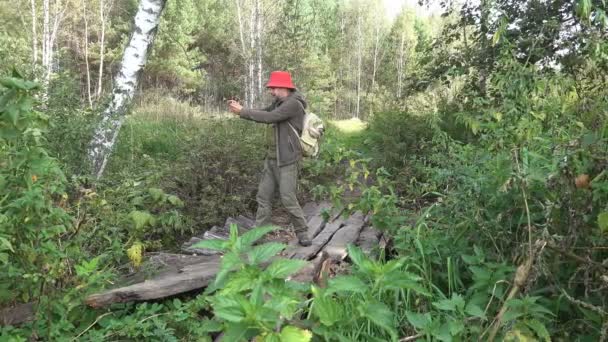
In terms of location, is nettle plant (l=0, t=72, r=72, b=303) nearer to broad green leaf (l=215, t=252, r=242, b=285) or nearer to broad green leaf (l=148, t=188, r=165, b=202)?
broad green leaf (l=215, t=252, r=242, b=285)

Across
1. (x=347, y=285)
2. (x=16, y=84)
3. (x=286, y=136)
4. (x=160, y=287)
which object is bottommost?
(x=160, y=287)

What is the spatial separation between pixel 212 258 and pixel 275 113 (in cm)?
169

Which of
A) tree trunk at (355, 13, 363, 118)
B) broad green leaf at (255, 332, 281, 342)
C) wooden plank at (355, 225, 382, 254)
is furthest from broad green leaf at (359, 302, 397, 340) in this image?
tree trunk at (355, 13, 363, 118)

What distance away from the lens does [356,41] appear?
144 ft

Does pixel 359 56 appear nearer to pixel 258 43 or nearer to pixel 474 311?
pixel 258 43

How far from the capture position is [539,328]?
2225 mm

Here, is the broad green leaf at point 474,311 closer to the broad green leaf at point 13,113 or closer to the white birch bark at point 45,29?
the broad green leaf at point 13,113

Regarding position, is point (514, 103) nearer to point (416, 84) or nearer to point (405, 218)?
point (405, 218)

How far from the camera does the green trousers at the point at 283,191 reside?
17.9 feet

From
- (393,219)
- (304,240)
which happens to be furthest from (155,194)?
(393,219)

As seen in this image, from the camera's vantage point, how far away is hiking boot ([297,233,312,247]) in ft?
18.0

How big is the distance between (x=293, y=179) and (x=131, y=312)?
2.26 m

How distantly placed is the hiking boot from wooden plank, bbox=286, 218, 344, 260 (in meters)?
0.04

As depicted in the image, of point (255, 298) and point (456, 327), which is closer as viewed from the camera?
point (255, 298)
